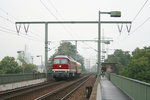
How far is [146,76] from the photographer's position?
236 feet

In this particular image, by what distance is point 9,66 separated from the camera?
3278 inches

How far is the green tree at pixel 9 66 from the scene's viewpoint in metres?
81.9

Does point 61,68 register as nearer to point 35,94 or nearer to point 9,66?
point 35,94

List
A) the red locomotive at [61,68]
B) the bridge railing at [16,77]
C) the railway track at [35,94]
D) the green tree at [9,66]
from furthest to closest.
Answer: the green tree at [9,66], the red locomotive at [61,68], the bridge railing at [16,77], the railway track at [35,94]

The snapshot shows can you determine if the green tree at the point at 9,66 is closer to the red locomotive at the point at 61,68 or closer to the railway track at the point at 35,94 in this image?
the red locomotive at the point at 61,68

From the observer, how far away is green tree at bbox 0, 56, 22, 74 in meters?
81.9

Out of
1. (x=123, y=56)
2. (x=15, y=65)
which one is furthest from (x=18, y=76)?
(x=123, y=56)

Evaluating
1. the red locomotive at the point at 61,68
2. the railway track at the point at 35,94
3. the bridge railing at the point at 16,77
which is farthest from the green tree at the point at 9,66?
the railway track at the point at 35,94

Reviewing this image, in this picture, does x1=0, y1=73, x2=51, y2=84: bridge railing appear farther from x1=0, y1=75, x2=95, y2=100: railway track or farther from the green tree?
the green tree

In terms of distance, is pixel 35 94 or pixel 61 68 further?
pixel 61 68

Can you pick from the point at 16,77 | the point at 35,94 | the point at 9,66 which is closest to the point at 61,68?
the point at 16,77

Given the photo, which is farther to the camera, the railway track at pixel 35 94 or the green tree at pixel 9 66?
the green tree at pixel 9 66

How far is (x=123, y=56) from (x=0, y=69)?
221 feet

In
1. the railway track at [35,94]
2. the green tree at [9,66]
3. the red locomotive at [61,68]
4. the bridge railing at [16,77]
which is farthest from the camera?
the green tree at [9,66]
